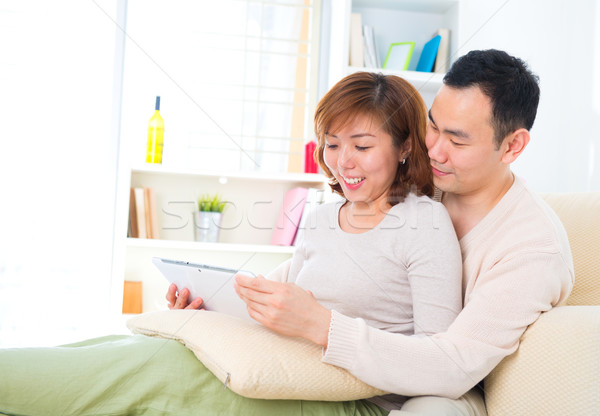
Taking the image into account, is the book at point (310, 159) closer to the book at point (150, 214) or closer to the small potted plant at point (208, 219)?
the small potted plant at point (208, 219)

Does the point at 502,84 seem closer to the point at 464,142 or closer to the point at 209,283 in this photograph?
the point at 464,142

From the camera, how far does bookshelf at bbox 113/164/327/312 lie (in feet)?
10.1

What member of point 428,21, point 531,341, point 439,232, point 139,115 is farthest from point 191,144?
point 531,341

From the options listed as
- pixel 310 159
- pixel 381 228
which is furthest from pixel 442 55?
pixel 381 228

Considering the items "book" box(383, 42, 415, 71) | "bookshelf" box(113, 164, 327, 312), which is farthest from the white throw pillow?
"book" box(383, 42, 415, 71)

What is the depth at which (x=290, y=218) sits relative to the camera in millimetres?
3166

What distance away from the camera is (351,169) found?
1.42m

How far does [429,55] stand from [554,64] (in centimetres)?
68

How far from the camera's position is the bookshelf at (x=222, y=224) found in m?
3.07

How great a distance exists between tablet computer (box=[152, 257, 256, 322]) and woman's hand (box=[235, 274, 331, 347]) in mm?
102

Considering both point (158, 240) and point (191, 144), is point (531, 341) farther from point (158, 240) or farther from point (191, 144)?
point (191, 144)

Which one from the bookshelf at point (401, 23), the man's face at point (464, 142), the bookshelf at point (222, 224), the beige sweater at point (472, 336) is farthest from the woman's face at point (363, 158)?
the bookshelf at point (401, 23)

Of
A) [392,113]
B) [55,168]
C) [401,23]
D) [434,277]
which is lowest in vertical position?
[434,277]

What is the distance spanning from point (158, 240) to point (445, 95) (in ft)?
6.52
